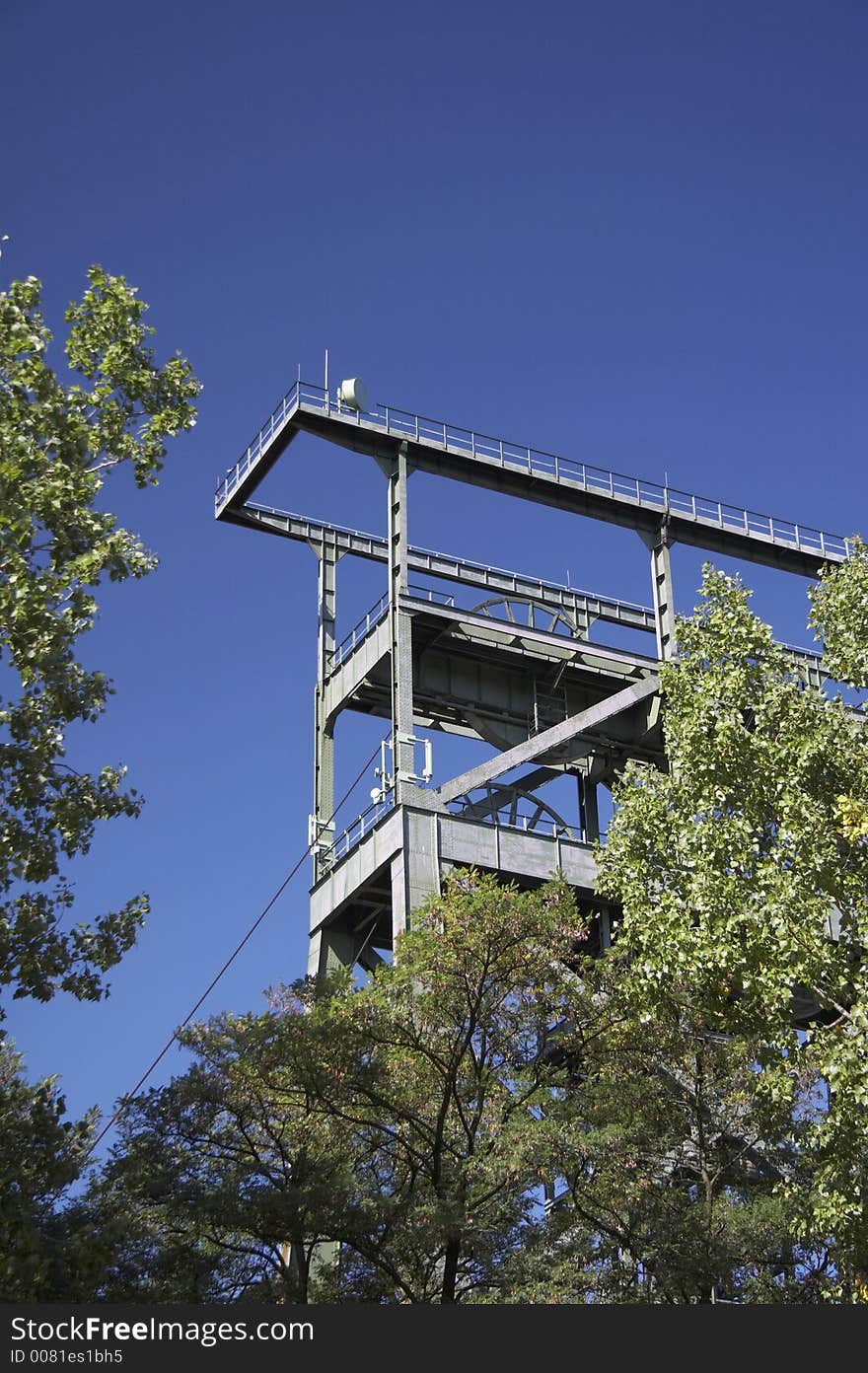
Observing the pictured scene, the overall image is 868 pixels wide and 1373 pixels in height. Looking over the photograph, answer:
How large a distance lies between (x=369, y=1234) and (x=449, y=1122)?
212cm

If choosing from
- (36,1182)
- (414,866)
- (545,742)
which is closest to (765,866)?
(36,1182)

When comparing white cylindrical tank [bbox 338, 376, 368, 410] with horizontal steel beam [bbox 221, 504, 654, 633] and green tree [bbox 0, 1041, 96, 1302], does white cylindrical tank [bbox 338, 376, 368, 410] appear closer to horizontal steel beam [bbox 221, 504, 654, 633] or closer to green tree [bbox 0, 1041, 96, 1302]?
horizontal steel beam [bbox 221, 504, 654, 633]

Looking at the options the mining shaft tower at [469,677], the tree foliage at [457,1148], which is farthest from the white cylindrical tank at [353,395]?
the tree foliage at [457,1148]

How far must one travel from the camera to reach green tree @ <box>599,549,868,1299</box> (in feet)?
66.9

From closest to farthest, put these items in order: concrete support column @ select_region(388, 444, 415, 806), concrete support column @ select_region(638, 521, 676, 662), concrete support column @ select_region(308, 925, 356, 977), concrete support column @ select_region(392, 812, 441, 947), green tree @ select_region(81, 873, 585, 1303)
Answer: green tree @ select_region(81, 873, 585, 1303)
concrete support column @ select_region(392, 812, 441, 947)
concrete support column @ select_region(388, 444, 415, 806)
concrete support column @ select_region(308, 925, 356, 977)
concrete support column @ select_region(638, 521, 676, 662)

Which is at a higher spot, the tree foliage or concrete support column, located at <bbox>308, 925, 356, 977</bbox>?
concrete support column, located at <bbox>308, 925, 356, 977</bbox>

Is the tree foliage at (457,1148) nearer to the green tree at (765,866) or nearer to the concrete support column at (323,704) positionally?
the green tree at (765,866)

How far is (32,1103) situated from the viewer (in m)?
20.9

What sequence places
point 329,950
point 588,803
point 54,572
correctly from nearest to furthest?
1. point 54,572
2. point 329,950
3. point 588,803

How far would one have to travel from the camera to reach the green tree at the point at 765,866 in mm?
20391

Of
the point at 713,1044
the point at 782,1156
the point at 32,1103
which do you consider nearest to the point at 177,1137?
the point at 32,1103

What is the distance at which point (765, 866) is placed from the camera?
2156 cm

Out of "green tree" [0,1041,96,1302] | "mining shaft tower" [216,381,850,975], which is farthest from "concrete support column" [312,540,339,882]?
"green tree" [0,1041,96,1302]

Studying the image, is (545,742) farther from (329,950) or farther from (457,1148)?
(457,1148)
